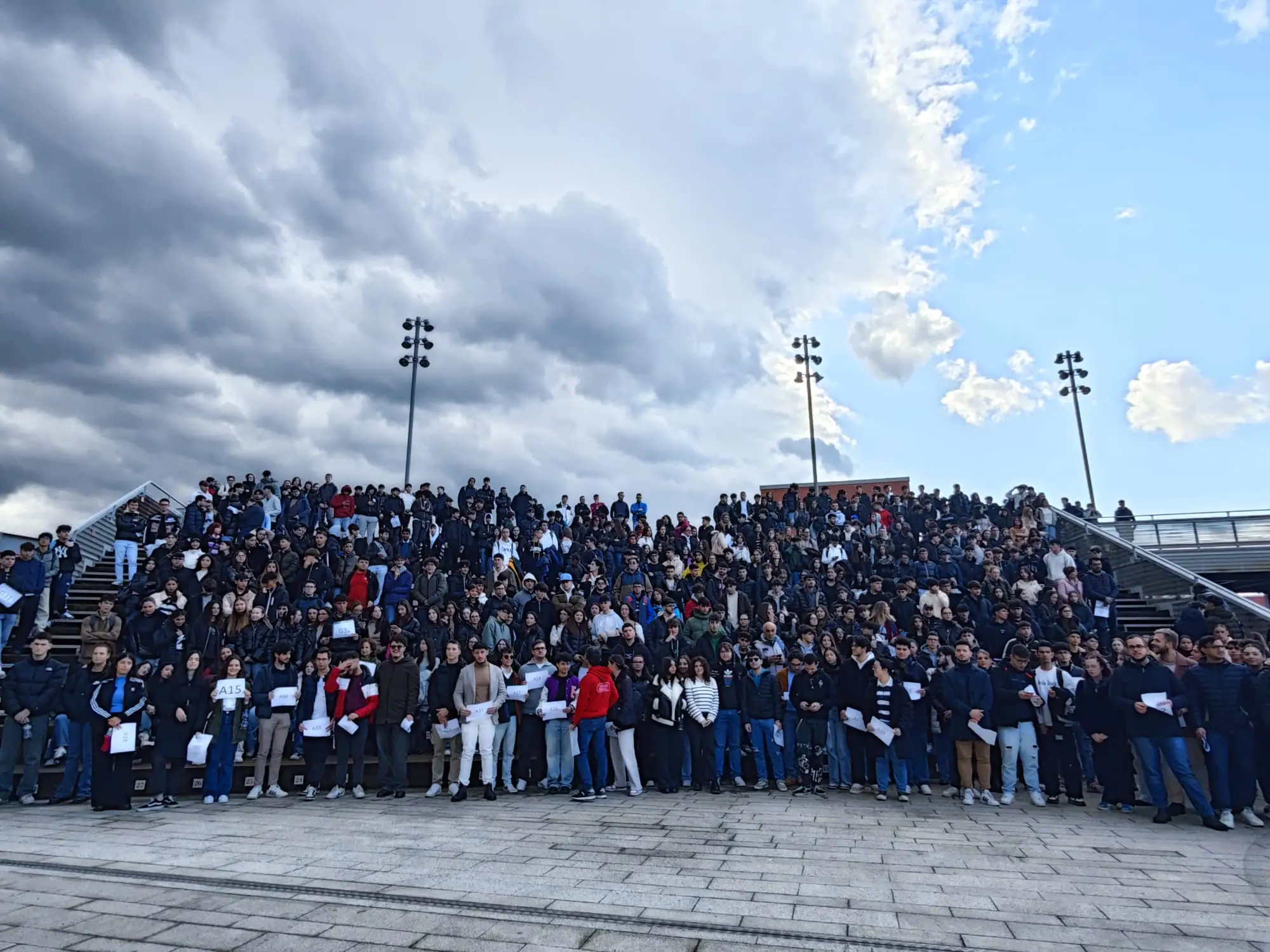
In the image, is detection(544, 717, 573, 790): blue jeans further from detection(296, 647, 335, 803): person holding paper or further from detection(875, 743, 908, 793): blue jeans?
detection(875, 743, 908, 793): blue jeans

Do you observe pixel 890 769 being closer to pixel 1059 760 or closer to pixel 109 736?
pixel 1059 760

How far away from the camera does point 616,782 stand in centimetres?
1010

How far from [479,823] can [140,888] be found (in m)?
3.29

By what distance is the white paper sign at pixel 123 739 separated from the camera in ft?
28.5

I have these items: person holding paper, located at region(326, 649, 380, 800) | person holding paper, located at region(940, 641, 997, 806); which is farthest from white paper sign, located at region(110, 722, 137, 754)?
person holding paper, located at region(940, 641, 997, 806)

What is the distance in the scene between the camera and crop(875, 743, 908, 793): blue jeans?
30.0 ft

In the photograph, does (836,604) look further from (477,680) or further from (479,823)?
(479,823)

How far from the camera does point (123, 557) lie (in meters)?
14.4

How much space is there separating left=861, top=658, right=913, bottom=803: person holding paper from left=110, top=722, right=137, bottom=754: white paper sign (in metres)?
9.30

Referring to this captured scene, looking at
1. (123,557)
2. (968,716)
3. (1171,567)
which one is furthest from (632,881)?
(1171,567)

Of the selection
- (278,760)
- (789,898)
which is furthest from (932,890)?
(278,760)

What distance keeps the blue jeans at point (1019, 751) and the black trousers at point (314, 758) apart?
29.1ft

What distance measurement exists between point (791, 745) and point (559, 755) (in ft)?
10.9

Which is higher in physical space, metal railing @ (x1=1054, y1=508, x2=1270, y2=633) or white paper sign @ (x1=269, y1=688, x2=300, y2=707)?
metal railing @ (x1=1054, y1=508, x2=1270, y2=633)
